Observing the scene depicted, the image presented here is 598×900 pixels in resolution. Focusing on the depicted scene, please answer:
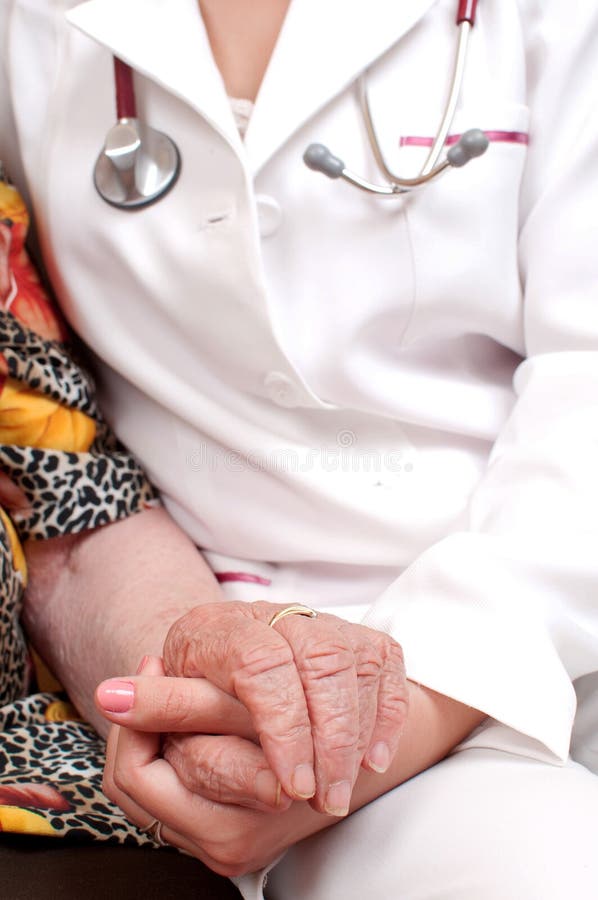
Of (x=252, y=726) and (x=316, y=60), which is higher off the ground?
(x=316, y=60)

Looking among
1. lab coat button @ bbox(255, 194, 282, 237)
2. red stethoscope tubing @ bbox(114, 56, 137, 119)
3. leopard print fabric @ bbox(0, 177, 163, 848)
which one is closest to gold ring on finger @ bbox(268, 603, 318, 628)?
leopard print fabric @ bbox(0, 177, 163, 848)

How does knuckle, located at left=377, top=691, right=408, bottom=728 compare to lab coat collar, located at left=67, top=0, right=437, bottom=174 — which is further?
lab coat collar, located at left=67, top=0, right=437, bottom=174

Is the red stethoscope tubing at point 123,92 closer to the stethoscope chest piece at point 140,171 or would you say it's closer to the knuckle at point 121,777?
the stethoscope chest piece at point 140,171

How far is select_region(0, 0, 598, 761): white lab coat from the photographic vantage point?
26.1 inches

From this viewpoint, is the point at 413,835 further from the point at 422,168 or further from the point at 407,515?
the point at 422,168

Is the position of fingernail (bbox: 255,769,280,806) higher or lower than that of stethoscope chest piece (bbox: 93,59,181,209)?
lower

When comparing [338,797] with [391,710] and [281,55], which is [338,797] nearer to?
[391,710]

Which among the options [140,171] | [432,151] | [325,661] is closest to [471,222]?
[432,151]

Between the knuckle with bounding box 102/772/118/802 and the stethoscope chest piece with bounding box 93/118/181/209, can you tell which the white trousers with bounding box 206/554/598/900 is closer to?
the knuckle with bounding box 102/772/118/802

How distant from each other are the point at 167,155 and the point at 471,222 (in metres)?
0.26

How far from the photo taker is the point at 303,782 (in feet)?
1.53

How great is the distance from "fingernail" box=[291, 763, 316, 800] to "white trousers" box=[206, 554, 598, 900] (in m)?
0.13

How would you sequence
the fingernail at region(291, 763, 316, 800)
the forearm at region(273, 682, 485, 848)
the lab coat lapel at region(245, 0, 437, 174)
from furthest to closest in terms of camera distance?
the lab coat lapel at region(245, 0, 437, 174) → the forearm at region(273, 682, 485, 848) → the fingernail at region(291, 763, 316, 800)

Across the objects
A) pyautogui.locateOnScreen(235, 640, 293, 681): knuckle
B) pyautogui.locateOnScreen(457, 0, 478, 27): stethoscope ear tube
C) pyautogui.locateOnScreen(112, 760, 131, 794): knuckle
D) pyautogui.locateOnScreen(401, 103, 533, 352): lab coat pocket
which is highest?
pyautogui.locateOnScreen(457, 0, 478, 27): stethoscope ear tube
